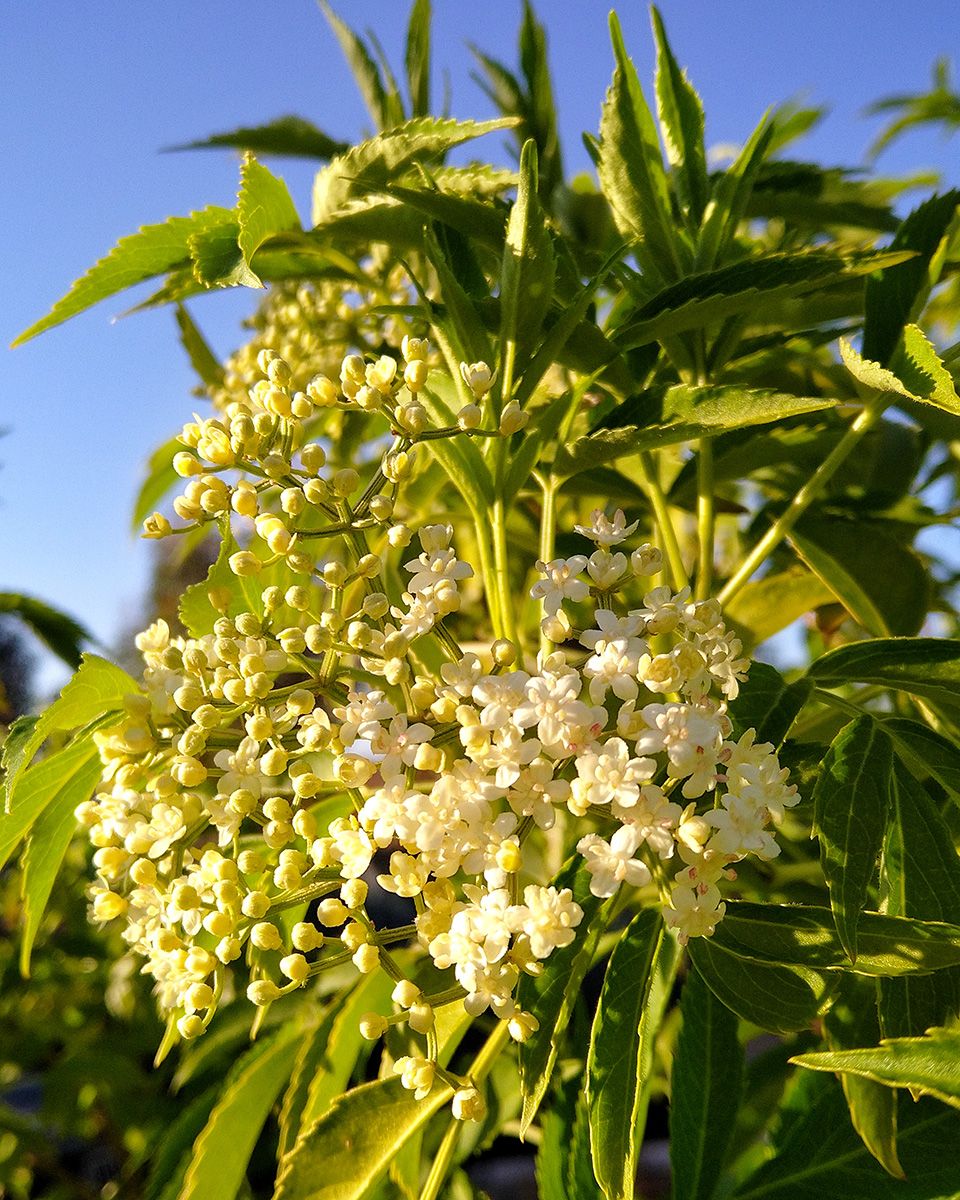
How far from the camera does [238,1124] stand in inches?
32.9

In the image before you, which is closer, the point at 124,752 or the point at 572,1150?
the point at 124,752

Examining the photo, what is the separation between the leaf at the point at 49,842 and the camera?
0.68m

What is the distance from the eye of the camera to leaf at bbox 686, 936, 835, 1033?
0.55 m

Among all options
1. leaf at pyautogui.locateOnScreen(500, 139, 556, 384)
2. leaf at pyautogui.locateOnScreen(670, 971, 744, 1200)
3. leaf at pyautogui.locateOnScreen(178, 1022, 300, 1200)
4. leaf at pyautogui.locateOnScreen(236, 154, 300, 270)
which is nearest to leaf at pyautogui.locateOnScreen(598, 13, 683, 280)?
leaf at pyautogui.locateOnScreen(500, 139, 556, 384)

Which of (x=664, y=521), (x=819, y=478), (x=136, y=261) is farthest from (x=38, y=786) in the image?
(x=819, y=478)

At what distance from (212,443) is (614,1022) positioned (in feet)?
1.41

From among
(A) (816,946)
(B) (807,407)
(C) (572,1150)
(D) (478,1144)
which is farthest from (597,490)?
(D) (478,1144)

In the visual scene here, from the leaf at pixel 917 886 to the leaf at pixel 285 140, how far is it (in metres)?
0.78

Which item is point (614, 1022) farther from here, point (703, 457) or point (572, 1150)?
point (703, 457)

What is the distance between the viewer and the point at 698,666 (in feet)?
1.83

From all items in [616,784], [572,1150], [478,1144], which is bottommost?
[478,1144]

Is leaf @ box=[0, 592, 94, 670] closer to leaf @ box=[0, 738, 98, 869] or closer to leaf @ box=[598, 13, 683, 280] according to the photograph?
leaf @ box=[0, 738, 98, 869]

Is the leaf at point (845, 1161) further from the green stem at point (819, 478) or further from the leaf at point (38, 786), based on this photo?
the leaf at point (38, 786)

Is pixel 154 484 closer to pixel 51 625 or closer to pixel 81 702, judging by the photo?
pixel 51 625
